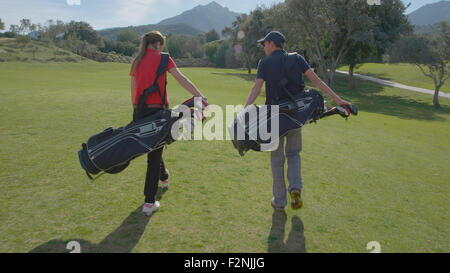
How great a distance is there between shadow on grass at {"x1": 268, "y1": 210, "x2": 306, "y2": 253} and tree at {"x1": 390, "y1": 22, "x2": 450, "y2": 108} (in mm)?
33841

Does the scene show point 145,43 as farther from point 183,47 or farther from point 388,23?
point 183,47

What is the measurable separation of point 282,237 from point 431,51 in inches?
1403

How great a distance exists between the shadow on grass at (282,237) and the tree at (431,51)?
33.8m

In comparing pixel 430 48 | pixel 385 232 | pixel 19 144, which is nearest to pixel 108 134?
pixel 385 232

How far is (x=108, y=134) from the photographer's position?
419 cm

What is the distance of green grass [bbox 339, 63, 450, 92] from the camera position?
52.9 meters

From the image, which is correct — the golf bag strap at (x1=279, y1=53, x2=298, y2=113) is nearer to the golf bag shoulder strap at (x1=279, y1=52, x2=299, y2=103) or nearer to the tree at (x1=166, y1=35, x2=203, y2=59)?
the golf bag shoulder strap at (x1=279, y1=52, x2=299, y2=103)

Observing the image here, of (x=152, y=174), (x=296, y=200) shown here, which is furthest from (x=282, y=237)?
(x=152, y=174)

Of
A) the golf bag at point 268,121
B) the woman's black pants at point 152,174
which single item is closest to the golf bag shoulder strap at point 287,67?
the golf bag at point 268,121

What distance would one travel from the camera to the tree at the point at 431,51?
1205 inches

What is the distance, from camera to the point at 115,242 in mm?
3699

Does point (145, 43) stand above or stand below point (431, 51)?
below
